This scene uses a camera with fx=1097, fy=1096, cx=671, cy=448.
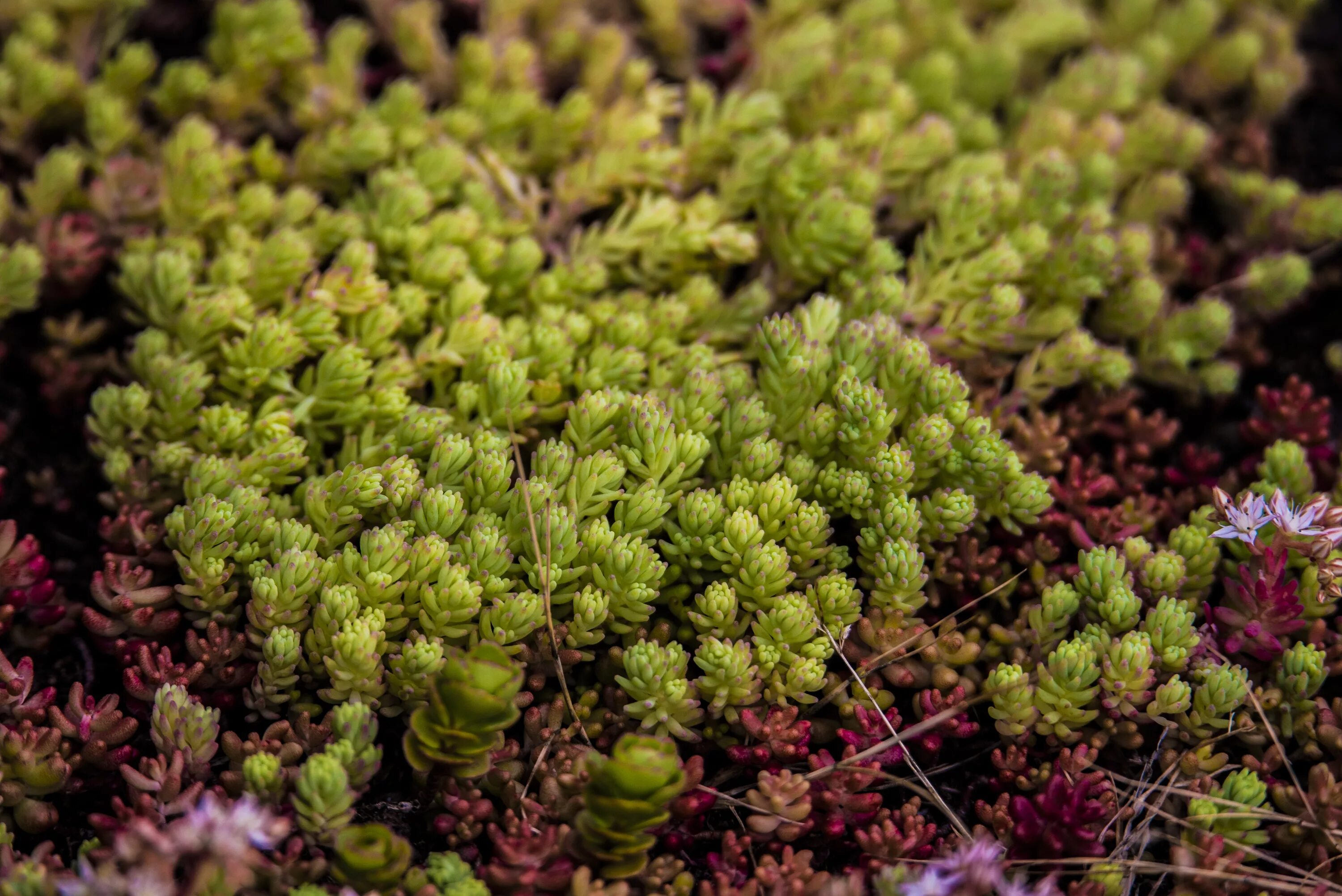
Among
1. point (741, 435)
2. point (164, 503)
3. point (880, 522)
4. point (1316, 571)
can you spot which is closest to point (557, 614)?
point (741, 435)

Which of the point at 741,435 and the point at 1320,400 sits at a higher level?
the point at 741,435

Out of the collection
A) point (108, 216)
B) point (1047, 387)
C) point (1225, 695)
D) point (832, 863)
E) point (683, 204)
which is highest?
point (108, 216)

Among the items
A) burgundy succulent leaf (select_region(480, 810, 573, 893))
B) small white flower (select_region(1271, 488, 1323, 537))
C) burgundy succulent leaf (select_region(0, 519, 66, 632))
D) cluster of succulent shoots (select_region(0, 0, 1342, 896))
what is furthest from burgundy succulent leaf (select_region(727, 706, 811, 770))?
burgundy succulent leaf (select_region(0, 519, 66, 632))

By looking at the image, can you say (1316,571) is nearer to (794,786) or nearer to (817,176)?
(794,786)

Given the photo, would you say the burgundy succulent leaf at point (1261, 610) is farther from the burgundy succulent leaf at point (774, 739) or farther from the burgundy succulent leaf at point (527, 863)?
the burgundy succulent leaf at point (527, 863)

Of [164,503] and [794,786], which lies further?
[164,503]

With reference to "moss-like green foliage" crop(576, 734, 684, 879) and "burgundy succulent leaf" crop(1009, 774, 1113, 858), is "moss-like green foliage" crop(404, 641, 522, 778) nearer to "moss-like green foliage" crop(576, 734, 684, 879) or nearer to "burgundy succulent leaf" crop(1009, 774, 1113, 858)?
"moss-like green foliage" crop(576, 734, 684, 879)

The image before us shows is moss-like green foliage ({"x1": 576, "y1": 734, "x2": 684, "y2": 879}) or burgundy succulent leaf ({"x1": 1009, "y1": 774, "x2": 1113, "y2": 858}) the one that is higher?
moss-like green foliage ({"x1": 576, "y1": 734, "x2": 684, "y2": 879})
